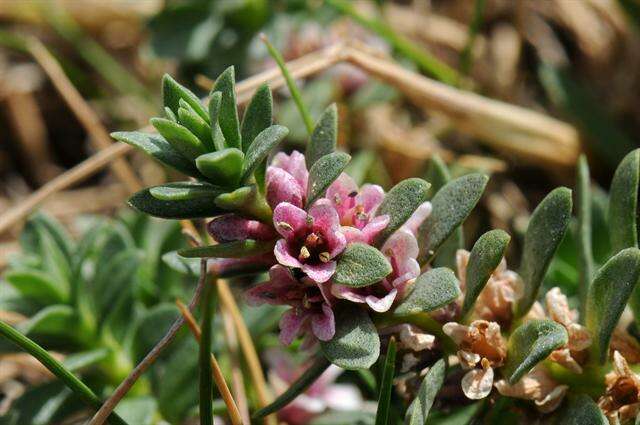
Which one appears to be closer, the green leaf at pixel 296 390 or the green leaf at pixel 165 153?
the green leaf at pixel 165 153

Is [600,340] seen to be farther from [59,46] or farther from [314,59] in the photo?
[59,46]

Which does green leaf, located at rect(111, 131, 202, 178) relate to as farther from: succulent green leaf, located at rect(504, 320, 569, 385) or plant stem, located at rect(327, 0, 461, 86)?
plant stem, located at rect(327, 0, 461, 86)

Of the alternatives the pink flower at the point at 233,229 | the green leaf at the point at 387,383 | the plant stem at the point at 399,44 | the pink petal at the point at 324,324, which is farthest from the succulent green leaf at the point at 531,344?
the plant stem at the point at 399,44

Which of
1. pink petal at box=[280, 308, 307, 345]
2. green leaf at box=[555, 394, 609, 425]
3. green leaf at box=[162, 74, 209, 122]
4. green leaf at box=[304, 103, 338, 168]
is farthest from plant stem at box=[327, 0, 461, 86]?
green leaf at box=[555, 394, 609, 425]

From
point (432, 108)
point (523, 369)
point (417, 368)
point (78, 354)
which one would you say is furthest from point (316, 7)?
point (523, 369)

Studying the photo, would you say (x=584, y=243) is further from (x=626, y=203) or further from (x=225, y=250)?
(x=225, y=250)

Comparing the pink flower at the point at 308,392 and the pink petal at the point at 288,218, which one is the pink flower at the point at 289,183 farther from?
the pink flower at the point at 308,392

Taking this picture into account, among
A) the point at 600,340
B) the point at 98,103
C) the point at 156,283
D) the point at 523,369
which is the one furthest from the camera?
the point at 98,103
